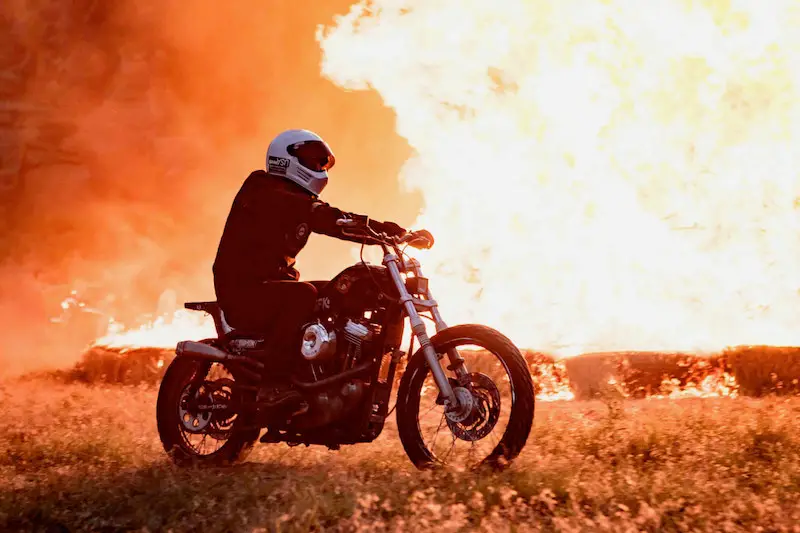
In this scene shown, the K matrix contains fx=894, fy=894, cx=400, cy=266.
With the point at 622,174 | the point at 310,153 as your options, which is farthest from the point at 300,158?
the point at 622,174

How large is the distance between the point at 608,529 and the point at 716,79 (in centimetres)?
1067

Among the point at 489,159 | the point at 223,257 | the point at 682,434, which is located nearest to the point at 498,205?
the point at 489,159

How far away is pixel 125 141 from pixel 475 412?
1626cm

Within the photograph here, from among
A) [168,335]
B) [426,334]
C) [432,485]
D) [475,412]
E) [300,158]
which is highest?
[300,158]

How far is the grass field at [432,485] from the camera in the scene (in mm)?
5230

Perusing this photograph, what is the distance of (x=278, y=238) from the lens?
6.95 meters

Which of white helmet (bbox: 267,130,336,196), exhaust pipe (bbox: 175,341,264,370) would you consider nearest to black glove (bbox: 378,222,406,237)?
white helmet (bbox: 267,130,336,196)

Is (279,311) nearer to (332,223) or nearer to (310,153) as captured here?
(332,223)

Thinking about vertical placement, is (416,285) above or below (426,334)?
above

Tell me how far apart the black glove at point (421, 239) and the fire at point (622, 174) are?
7.26m

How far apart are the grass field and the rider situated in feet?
3.92

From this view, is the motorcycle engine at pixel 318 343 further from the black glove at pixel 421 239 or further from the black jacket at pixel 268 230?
the black glove at pixel 421 239

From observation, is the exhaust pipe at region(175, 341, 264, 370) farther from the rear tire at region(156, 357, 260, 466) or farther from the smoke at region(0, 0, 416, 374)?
the smoke at region(0, 0, 416, 374)

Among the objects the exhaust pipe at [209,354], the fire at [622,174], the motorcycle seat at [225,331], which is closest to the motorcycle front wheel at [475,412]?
the exhaust pipe at [209,354]
